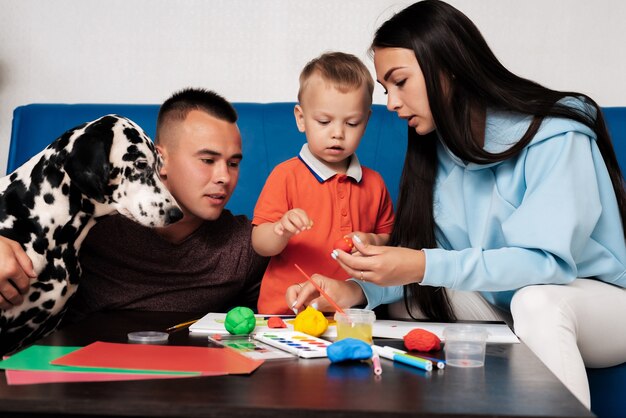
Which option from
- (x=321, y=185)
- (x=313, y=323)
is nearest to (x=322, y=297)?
(x=313, y=323)

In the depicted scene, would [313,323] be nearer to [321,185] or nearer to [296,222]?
[296,222]

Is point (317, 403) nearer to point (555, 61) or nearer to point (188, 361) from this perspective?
point (188, 361)

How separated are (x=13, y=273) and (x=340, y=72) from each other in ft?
3.00

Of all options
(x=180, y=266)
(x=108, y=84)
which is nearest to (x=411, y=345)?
(x=180, y=266)

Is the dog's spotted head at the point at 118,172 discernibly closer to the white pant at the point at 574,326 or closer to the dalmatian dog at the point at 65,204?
the dalmatian dog at the point at 65,204

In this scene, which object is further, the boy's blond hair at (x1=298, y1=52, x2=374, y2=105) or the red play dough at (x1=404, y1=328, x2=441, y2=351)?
the boy's blond hair at (x1=298, y1=52, x2=374, y2=105)

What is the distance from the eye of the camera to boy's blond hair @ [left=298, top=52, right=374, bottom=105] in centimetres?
183

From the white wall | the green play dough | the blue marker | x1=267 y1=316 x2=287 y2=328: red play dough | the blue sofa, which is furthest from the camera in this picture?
the white wall

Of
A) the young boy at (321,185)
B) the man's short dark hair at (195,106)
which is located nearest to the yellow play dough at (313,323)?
the young boy at (321,185)

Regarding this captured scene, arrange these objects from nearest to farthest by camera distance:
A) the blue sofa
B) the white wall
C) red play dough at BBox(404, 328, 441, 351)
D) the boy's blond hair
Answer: red play dough at BBox(404, 328, 441, 351), the boy's blond hair, the blue sofa, the white wall

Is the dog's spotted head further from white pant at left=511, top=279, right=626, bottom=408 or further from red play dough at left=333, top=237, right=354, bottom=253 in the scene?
white pant at left=511, top=279, right=626, bottom=408

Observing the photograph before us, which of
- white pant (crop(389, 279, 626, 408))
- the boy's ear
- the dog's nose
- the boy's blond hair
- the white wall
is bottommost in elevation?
white pant (crop(389, 279, 626, 408))

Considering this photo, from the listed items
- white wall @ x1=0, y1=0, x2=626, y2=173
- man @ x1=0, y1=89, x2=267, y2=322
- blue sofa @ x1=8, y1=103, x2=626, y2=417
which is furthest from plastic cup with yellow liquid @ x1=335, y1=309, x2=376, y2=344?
white wall @ x1=0, y1=0, x2=626, y2=173

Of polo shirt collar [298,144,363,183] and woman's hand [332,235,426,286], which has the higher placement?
polo shirt collar [298,144,363,183]
